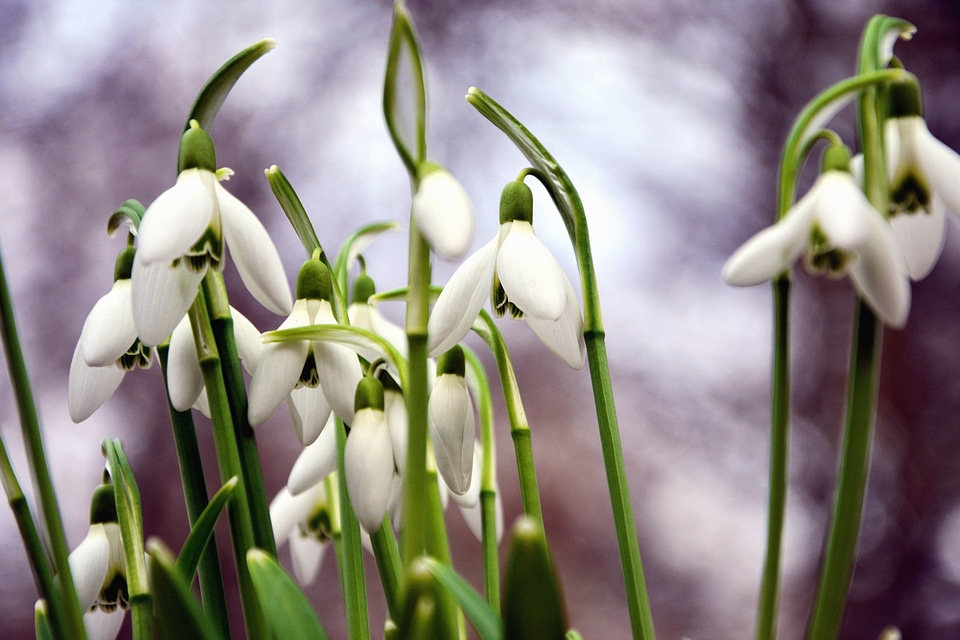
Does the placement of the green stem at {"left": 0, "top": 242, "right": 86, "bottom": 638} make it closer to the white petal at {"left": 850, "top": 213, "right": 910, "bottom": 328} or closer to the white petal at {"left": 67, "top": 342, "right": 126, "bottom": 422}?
the white petal at {"left": 67, "top": 342, "right": 126, "bottom": 422}

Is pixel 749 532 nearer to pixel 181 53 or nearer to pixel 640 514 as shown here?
pixel 640 514

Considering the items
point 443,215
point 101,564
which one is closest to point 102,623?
point 101,564

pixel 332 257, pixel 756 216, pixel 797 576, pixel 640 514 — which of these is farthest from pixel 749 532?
pixel 332 257

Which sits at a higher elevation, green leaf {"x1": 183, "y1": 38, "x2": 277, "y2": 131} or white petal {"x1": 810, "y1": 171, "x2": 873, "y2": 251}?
green leaf {"x1": 183, "y1": 38, "x2": 277, "y2": 131}

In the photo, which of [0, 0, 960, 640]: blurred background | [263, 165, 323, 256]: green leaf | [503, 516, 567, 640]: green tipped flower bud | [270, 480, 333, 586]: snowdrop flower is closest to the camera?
[503, 516, 567, 640]: green tipped flower bud

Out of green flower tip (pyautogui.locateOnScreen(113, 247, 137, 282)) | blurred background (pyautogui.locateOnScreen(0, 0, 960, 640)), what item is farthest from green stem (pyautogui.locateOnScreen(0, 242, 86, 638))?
blurred background (pyautogui.locateOnScreen(0, 0, 960, 640))

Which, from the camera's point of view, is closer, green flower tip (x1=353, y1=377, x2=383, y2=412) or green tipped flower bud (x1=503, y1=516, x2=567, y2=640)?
green tipped flower bud (x1=503, y1=516, x2=567, y2=640)

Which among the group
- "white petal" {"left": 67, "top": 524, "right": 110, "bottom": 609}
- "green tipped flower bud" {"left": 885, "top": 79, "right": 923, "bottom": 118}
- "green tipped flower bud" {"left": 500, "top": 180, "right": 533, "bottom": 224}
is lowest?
"white petal" {"left": 67, "top": 524, "right": 110, "bottom": 609}
